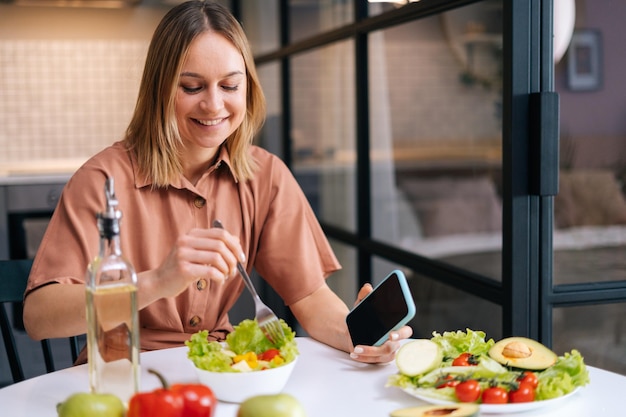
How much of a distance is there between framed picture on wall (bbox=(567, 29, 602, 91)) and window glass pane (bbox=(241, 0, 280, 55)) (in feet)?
7.78

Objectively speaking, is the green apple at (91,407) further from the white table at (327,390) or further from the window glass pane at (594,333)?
the window glass pane at (594,333)

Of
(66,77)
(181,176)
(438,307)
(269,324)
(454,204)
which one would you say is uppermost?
(66,77)

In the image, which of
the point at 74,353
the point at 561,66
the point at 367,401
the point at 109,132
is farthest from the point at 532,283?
the point at 109,132

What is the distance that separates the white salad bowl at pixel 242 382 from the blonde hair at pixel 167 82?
60 cm

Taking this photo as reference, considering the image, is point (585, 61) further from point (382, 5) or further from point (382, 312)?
point (382, 312)

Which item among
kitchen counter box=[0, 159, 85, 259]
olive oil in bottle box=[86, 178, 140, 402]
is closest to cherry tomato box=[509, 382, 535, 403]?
olive oil in bottle box=[86, 178, 140, 402]

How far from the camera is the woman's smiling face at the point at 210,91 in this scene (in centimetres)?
165

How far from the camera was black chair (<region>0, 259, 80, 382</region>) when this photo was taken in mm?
1762

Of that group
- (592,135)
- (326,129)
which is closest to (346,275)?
(326,129)

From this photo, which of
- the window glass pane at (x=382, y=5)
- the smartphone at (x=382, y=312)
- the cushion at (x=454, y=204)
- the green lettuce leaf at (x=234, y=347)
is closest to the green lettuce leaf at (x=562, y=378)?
the smartphone at (x=382, y=312)

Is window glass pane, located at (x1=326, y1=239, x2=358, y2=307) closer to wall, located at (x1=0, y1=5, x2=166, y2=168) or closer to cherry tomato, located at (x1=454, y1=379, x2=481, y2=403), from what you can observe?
wall, located at (x1=0, y1=5, x2=166, y2=168)

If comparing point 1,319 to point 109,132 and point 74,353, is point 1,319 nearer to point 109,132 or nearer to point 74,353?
point 74,353

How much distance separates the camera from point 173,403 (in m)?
0.96

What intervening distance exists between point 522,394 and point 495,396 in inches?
1.5
